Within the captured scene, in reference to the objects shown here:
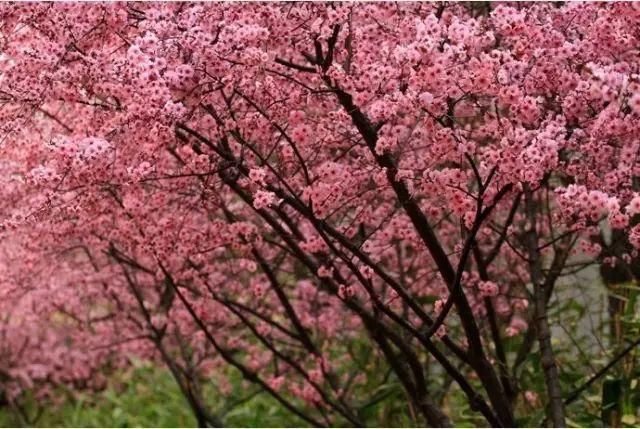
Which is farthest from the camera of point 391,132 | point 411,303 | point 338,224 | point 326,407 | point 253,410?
point 253,410

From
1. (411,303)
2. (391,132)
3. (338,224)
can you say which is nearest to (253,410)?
(338,224)

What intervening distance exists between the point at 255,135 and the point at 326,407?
428 centimetres

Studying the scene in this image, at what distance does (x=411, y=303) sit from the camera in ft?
16.3

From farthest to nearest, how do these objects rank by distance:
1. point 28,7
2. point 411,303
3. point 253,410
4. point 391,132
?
1. point 253,410
2. point 411,303
3. point 391,132
4. point 28,7

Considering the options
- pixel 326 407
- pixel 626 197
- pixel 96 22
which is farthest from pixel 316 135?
pixel 326 407

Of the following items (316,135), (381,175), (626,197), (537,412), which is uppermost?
(316,135)

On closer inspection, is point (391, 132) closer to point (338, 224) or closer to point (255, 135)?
point (255, 135)

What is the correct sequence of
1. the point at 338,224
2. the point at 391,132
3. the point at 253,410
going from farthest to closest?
the point at 253,410 < the point at 338,224 < the point at 391,132

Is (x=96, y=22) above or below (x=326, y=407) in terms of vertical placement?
above

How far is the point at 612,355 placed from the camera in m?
7.07

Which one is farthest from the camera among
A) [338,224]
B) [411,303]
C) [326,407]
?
[326,407]

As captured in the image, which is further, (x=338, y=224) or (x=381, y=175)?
(x=338, y=224)

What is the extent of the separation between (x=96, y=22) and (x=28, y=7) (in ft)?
1.10

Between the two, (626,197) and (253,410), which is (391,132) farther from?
(253,410)
